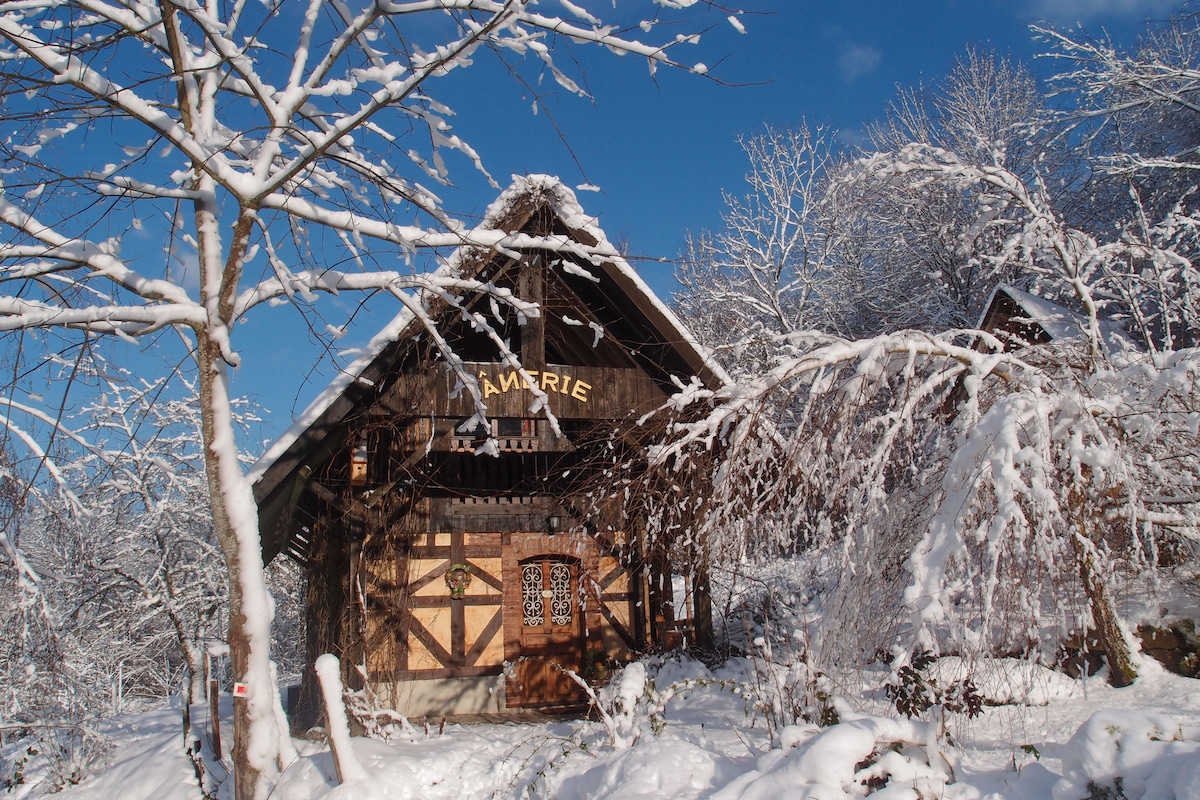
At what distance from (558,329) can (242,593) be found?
622 centimetres

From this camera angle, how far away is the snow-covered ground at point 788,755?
4.01 metres

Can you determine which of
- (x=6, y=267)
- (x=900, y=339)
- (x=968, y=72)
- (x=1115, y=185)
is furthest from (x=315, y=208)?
(x=968, y=72)

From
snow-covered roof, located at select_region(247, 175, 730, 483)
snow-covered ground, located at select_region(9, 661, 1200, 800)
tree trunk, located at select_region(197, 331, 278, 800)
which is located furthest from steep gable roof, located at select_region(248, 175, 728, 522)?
snow-covered ground, located at select_region(9, 661, 1200, 800)

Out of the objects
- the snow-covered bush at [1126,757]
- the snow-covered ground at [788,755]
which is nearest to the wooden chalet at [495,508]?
the snow-covered ground at [788,755]

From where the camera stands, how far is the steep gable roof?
758cm

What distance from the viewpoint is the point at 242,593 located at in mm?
5445

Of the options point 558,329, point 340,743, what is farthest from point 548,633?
point 340,743

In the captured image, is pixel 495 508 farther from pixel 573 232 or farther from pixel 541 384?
pixel 573 232

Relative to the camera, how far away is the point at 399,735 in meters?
8.06

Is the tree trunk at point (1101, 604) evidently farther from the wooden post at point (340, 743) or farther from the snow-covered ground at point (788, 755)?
the wooden post at point (340, 743)

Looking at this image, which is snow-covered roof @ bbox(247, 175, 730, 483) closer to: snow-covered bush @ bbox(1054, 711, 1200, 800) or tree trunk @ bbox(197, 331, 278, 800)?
tree trunk @ bbox(197, 331, 278, 800)

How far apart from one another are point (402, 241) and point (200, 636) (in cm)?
1897

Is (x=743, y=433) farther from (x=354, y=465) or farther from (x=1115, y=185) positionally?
(x=1115, y=185)

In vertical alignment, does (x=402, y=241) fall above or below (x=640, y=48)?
below
